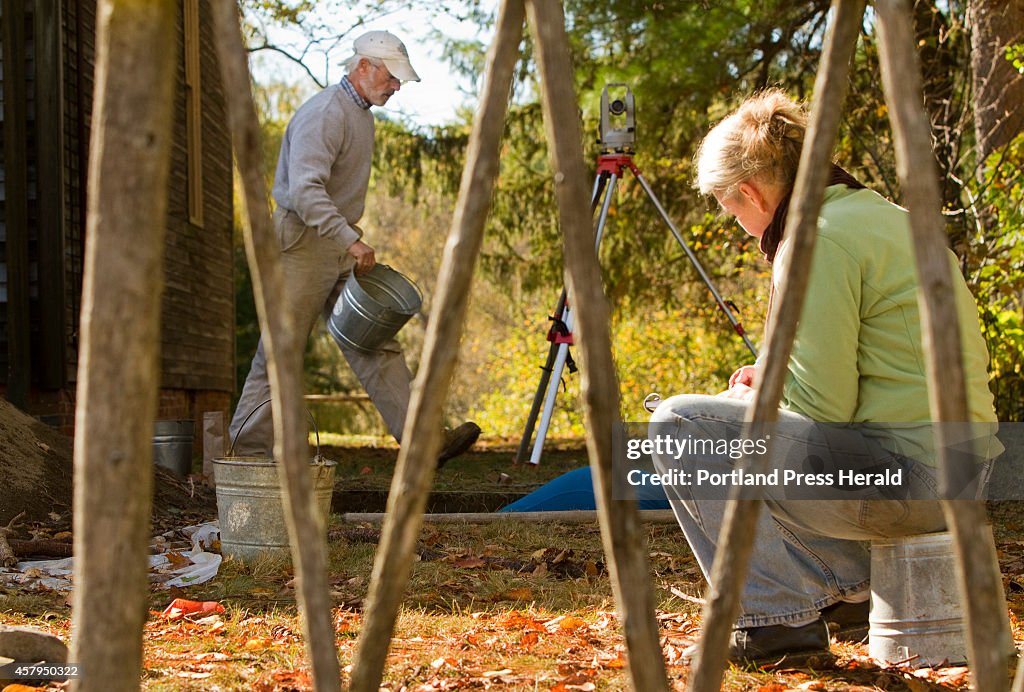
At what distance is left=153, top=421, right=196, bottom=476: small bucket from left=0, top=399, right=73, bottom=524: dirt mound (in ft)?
2.59

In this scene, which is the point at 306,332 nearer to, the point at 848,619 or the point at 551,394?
the point at 551,394

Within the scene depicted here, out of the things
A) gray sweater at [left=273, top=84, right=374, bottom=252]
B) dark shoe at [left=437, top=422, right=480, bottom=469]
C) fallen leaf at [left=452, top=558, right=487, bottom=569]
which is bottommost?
fallen leaf at [left=452, top=558, right=487, bottom=569]

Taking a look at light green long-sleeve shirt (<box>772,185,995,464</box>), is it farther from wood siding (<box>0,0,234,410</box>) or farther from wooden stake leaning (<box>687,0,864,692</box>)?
wood siding (<box>0,0,234,410</box>)

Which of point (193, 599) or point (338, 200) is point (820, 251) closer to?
point (193, 599)

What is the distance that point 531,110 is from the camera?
10.5 metres

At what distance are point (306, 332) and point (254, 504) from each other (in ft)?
7.32

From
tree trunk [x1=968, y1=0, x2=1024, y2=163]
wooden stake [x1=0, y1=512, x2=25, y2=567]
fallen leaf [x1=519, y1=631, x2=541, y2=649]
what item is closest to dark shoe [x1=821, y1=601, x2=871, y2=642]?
fallen leaf [x1=519, y1=631, x2=541, y2=649]

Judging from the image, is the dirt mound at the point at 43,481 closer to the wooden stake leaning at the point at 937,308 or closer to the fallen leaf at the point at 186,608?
the fallen leaf at the point at 186,608

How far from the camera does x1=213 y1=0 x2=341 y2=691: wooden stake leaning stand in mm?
1464

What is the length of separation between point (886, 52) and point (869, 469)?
1.08 meters

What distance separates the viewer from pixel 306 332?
5.56 m

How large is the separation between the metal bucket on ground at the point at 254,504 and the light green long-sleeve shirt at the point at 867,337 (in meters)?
1.73

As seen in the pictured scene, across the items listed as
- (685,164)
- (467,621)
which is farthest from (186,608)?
(685,164)

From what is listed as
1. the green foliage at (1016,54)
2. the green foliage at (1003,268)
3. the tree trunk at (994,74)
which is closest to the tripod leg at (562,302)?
the green foliage at (1003,268)
